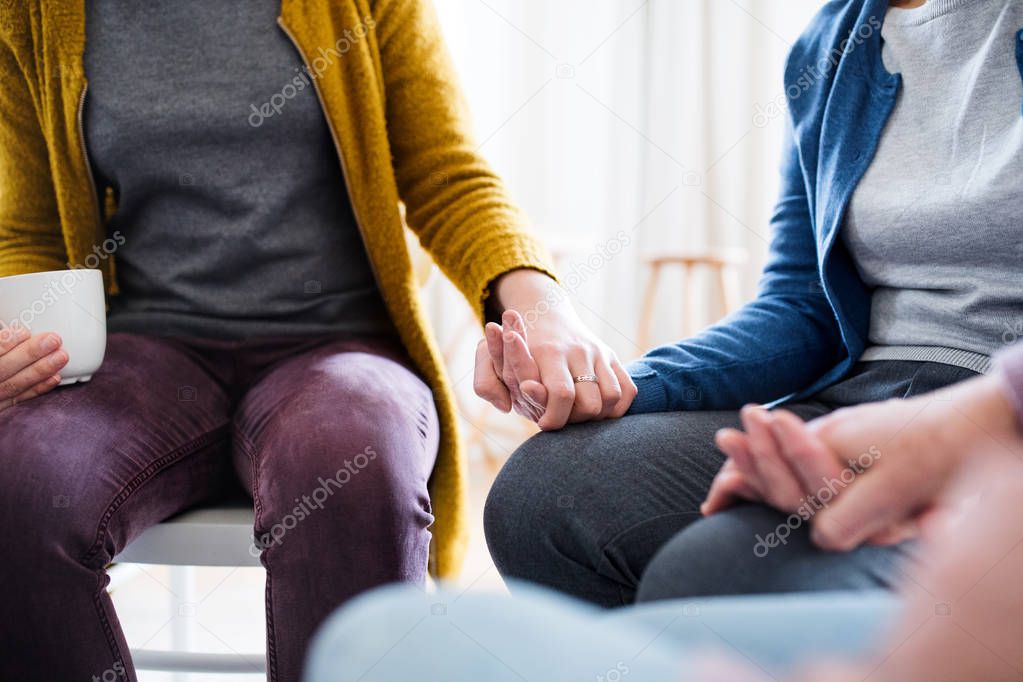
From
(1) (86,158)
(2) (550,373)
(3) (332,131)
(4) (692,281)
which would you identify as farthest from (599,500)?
(4) (692,281)

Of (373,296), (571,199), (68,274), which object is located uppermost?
(68,274)

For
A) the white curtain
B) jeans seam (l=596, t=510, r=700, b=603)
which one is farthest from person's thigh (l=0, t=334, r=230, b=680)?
the white curtain

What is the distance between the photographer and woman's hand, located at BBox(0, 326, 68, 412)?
70 cm

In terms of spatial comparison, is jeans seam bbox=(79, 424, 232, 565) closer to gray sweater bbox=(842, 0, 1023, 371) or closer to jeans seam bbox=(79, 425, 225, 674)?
jeans seam bbox=(79, 425, 225, 674)

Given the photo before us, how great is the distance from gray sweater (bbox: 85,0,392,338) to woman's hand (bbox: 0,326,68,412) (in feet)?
0.52

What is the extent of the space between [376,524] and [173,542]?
20cm

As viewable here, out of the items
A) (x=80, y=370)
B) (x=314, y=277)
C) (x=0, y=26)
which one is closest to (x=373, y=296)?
(x=314, y=277)

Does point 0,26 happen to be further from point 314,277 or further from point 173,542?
point 173,542

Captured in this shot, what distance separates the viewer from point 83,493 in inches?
26.2

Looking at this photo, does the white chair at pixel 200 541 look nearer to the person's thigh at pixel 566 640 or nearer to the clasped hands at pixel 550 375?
the clasped hands at pixel 550 375

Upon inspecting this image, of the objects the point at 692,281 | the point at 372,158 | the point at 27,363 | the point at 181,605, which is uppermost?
the point at 372,158

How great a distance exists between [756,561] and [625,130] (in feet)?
7.92

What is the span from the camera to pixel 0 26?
2.86 ft

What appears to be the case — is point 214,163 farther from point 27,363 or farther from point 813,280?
point 813,280
